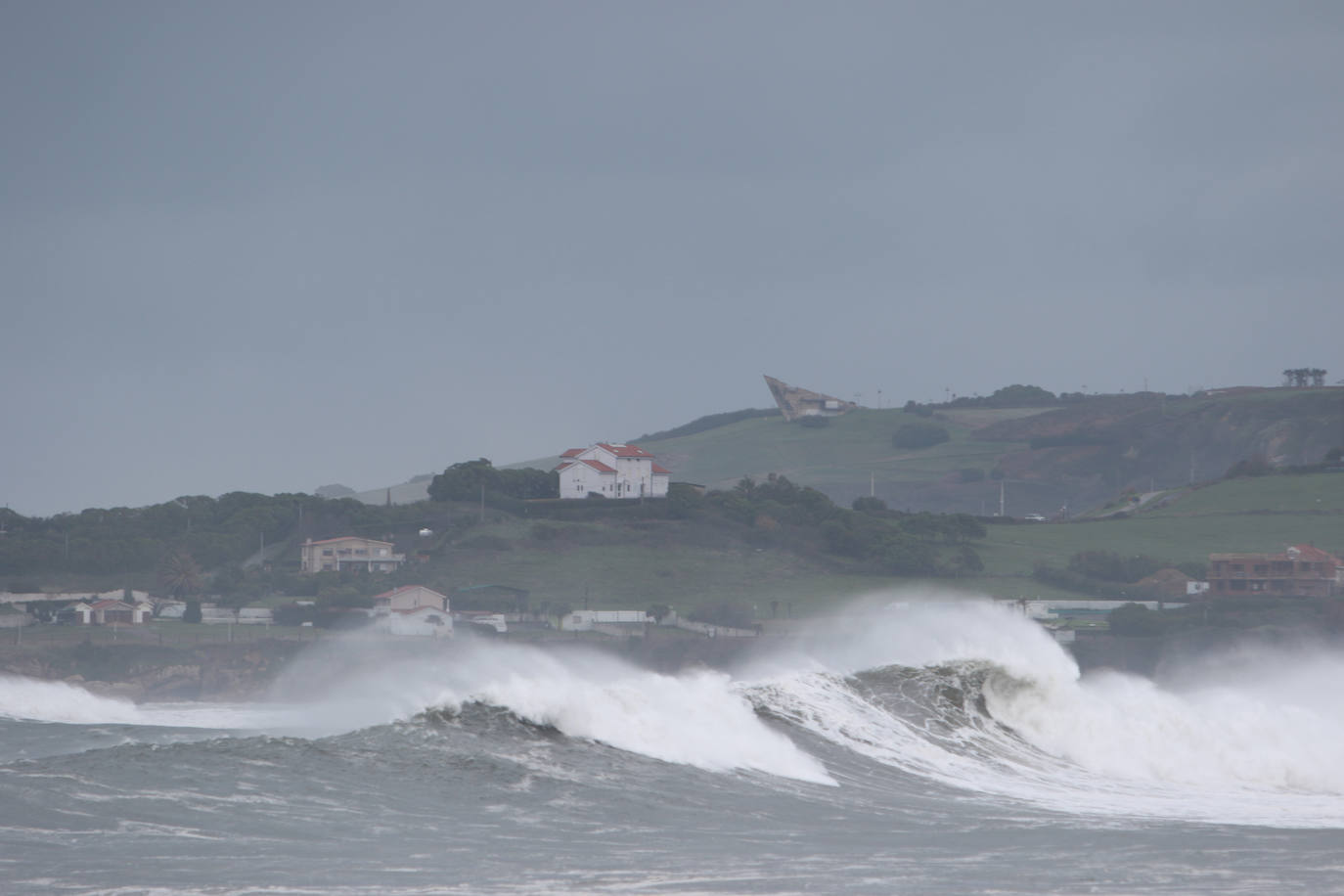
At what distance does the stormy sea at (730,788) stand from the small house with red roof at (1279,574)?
56350 mm

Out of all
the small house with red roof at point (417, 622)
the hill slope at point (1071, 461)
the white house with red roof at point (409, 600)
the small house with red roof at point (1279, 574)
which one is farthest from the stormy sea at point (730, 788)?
the hill slope at point (1071, 461)

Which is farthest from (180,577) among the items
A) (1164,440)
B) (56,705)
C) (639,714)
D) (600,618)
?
(1164,440)

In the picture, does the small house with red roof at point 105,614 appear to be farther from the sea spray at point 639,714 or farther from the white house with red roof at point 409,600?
the sea spray at point 639,714

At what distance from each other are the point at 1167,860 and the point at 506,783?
1001cm

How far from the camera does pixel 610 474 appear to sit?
12506 cm

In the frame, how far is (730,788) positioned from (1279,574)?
77712 mm

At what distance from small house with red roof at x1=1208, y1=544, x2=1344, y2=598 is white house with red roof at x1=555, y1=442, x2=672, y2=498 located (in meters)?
47.6

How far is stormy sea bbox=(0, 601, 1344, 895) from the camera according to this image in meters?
17.5

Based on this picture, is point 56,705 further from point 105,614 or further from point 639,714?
point 639,714

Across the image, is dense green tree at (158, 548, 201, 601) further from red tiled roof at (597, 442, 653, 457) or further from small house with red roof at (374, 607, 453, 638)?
red tiled roof at (597, 442, 653, 457)

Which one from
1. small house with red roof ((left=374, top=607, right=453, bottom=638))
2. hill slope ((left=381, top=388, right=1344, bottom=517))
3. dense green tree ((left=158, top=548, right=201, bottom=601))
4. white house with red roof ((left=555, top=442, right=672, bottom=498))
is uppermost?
hill slope ((left=381, top=388, right=1344, bottom=517))

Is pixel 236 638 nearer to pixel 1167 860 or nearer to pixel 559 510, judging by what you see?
pixel 559 510

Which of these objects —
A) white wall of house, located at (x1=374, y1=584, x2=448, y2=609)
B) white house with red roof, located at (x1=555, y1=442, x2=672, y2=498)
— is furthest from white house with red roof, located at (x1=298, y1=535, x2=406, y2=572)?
white house with red roof, located at (x1=555, y1=442, x2=672, y2=498)

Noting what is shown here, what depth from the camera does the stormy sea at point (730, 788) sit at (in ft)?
57.3
